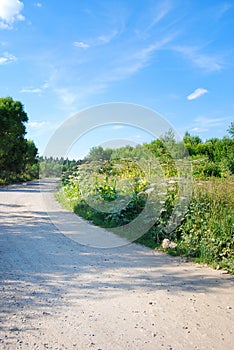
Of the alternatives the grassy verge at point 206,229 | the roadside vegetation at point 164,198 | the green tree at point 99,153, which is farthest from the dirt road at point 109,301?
the green tree at point 99,153

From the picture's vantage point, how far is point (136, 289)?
3.67 m

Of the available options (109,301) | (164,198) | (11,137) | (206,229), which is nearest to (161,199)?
(164,198)

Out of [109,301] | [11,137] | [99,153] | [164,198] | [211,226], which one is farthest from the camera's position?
[11,137]

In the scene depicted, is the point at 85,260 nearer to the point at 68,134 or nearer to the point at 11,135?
the point at 68,134

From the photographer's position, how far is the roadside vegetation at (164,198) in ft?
16.3

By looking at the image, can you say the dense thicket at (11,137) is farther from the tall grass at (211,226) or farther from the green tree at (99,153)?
the tall grass at (211,226)

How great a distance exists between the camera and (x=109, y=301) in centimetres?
331

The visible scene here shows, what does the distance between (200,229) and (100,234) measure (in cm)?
237

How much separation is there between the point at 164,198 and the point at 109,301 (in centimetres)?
322

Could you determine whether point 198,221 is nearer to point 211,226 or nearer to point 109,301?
point 211,226

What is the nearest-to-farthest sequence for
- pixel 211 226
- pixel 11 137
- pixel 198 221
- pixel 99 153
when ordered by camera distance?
pixel 211 226 < pixel 198 221 < pixel 99 153 < pixel 11 137

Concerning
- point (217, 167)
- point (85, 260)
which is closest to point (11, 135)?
point (217, 167)

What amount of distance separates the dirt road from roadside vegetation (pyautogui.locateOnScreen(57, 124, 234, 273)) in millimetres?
533

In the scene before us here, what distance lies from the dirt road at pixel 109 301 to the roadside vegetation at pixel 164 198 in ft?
1.75
